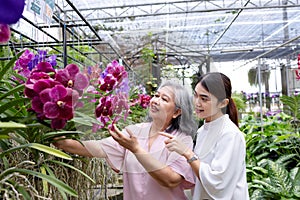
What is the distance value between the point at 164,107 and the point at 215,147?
13.8 inches

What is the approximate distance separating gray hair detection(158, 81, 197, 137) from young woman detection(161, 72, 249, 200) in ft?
0.07

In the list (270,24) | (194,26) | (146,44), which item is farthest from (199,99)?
(270,24)

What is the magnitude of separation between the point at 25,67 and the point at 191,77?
1.38ft

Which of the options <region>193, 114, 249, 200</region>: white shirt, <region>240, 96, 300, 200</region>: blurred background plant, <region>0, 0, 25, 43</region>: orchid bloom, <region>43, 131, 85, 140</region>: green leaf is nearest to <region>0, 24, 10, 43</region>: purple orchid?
<region>0, 0, 25, 43</region>: orchid bloom

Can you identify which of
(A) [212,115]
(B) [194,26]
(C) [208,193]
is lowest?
(C) [208,193]

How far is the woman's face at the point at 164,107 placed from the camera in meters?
0.76

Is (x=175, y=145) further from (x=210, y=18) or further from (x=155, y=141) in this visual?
(x=210, y=18)

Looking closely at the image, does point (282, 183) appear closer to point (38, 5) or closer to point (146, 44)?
point (146, 44)

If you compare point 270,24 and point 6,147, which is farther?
point 270,24

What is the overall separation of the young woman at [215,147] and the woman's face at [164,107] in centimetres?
5

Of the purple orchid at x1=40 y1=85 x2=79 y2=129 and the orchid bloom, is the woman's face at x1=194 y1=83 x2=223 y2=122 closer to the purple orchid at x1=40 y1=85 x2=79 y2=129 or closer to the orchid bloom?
the purple orchid at x1=40 y1=85 x2=79 y2=129

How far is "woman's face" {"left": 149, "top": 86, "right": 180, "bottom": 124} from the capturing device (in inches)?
29.9

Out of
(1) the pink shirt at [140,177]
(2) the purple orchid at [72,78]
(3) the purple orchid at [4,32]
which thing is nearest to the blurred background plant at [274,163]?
(1) the pink shirt at [140,177]

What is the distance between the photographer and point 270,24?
356 inches
